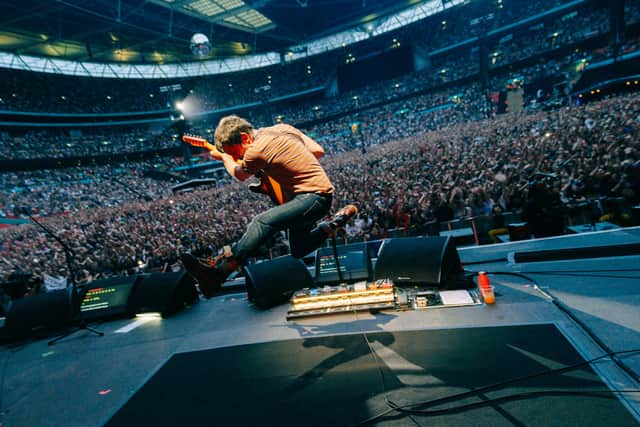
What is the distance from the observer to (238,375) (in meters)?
2.22

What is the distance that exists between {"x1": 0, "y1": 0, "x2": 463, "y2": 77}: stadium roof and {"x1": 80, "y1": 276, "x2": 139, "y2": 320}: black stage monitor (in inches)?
950

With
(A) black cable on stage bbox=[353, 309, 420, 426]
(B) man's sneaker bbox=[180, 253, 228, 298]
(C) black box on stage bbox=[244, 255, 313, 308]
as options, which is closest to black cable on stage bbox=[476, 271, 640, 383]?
(A) black cable on stage bbox=[353, 309, 420, 426]

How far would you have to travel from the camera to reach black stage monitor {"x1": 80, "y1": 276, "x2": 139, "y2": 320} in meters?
4.48

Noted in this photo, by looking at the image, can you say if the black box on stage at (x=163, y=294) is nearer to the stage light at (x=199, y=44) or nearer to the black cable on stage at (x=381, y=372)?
the black cable on stage at (x=381, y=372)

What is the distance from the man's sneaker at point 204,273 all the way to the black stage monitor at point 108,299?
3.22 meters

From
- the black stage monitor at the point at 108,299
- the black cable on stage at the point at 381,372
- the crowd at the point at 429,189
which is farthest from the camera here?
the crowd at the point at 429,189

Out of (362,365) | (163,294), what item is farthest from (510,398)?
(163,294)

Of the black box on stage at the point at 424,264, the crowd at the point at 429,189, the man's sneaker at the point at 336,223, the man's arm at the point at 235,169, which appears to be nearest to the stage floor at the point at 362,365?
the black box on stage at the point at 424,264

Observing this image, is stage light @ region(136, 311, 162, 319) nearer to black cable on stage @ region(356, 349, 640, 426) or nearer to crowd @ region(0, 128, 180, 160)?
black cable on stage @ region(356, 349, 640, 426)

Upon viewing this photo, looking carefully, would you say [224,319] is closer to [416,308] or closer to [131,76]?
[416,308]

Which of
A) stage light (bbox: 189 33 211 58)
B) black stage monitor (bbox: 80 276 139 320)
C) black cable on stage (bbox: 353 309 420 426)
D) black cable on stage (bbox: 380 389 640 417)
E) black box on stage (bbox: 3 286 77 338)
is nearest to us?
black cable on stage (bbox: 380 389 640 417)

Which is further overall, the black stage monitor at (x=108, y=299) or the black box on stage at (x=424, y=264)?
the black stage monitor at (x=108, y=299)

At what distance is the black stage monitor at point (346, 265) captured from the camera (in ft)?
13.0

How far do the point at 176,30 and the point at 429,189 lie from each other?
29.0m
